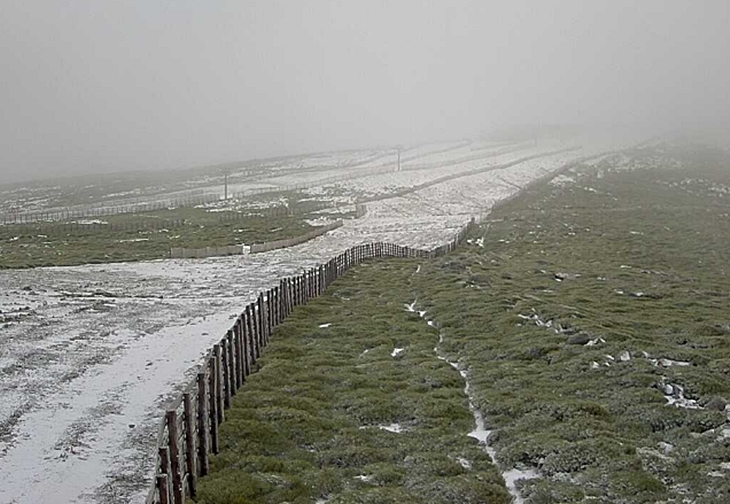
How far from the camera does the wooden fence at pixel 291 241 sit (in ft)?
187

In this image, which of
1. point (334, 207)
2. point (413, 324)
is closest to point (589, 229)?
point (334, 207)

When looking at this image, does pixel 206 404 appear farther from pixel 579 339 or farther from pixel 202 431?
pixel 579 339

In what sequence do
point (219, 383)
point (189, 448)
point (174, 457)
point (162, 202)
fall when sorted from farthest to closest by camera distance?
1. point (162, 202)
2. point (219, 383)
3. point (189, 448)
4. point (174, 457)

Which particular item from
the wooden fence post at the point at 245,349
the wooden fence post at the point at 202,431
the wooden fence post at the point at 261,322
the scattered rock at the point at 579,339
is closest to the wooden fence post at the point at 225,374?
the wooden fence post at the point at 245,349

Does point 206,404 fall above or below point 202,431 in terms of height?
above

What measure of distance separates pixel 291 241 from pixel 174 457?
51321mm

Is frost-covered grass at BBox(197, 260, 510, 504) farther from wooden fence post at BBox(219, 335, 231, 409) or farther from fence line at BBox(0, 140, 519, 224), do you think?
fence line at BBox(0, 140, 519, 224)

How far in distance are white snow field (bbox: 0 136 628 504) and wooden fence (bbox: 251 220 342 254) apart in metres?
1.74

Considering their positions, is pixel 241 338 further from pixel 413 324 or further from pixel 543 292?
pixel 543 292

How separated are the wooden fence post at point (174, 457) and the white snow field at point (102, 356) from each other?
1437 mm

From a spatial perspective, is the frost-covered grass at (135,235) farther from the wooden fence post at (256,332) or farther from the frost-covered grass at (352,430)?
the frost-covered grass at (352,430)

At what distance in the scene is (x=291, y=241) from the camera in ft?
202

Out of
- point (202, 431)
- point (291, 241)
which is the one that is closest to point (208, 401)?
point (202, 431)

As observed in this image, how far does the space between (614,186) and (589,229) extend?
155ft
